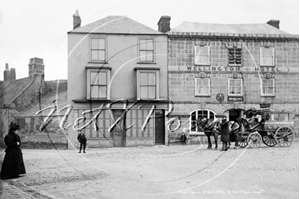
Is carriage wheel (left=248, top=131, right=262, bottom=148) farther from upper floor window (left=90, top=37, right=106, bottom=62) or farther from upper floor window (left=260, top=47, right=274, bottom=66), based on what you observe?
upper floor window (left=90, top=37, right=106, bottom=62)

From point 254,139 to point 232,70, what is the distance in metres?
4.08

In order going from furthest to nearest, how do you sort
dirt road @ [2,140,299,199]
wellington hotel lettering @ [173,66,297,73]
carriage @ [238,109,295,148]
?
1. carriage @ [238,109,295,148]
2. wellington hotel lettering @ [173,66,297,73]
3. dirt road @ [2,140,299,199]

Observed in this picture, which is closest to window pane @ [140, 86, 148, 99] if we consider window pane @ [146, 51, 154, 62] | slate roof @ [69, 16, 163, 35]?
window pane @ [146, 51, 154, 62]

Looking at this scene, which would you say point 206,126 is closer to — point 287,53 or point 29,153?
point 287,53

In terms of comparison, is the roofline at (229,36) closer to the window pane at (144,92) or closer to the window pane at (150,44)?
the window pane at (150,44)

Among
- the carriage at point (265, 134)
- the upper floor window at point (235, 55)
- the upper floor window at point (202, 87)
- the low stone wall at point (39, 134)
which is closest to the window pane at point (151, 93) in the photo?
the upper floor window at point (202, 87)

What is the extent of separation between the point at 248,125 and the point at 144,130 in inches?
155

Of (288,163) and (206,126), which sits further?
(206,126)

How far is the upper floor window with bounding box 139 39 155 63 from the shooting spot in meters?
11.8

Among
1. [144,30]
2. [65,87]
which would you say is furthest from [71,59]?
[144,30]

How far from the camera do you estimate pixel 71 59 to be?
11422mm

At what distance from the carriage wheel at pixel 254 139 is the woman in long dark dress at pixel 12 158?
28.1 ft

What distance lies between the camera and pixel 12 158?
7.07 m

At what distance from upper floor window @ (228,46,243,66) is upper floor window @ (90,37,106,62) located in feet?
14.1
